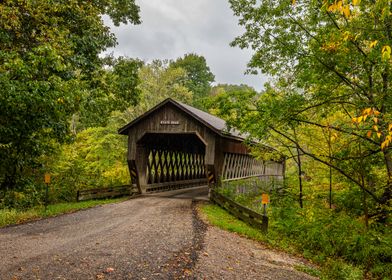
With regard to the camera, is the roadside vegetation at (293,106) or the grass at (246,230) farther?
the grass at (246,230)

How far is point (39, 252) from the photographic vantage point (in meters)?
6.66

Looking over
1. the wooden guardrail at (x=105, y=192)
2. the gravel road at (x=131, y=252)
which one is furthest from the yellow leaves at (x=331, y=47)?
the wooden guardrail at (x=105, y=192)

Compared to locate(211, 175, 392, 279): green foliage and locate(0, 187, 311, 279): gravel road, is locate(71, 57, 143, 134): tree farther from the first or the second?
locate(211, 175, 392, 279): green foliage

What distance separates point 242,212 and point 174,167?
46.0ft

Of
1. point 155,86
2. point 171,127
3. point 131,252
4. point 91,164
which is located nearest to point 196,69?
point 155,86

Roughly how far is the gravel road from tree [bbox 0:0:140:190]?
326cm

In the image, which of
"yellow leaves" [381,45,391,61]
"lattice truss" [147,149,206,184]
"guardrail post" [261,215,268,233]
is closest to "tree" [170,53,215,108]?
"lattice truss" [147,149,206,184]

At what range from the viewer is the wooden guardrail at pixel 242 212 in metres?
9.89

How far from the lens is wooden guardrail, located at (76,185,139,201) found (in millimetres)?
15273

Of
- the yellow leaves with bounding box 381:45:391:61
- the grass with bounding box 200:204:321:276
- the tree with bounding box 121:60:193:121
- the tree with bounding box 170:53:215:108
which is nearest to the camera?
the yellow leaves with bounding box 381:45:391:61

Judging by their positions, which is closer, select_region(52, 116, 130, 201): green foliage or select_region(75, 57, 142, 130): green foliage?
select_region(75, 57, 142, 130): green foliage

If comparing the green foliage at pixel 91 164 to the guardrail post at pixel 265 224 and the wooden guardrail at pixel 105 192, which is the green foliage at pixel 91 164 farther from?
the guardrail post at pixel 265 224

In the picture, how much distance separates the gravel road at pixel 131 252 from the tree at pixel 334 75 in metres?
3.34

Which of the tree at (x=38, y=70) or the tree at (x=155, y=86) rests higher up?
the tree at (x=155, y=86)
